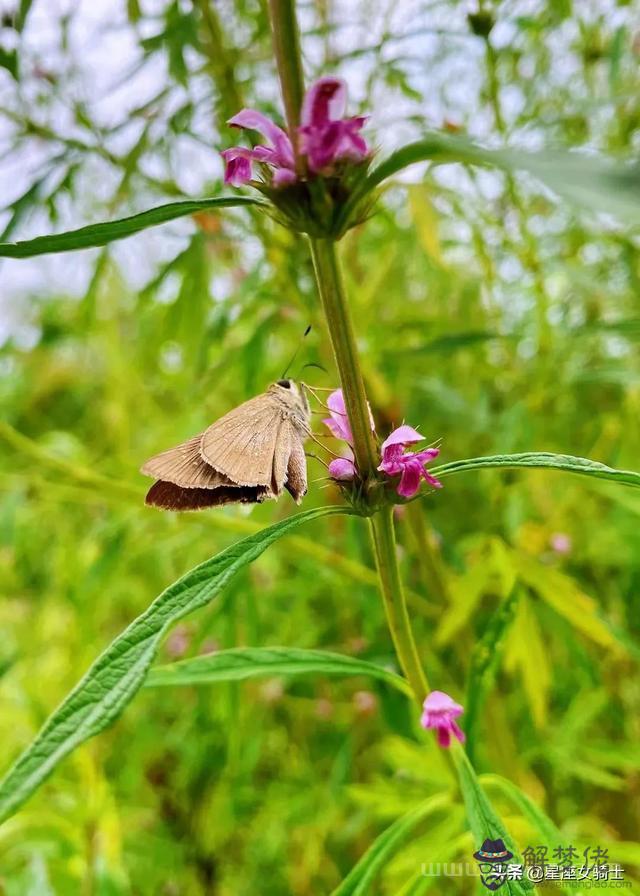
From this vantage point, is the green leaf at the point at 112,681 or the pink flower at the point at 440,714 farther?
the pink flower at the point at 440,714

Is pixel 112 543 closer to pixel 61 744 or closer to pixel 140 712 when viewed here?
pixel 61 744

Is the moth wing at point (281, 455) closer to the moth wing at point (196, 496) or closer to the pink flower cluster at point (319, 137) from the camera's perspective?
the moth wing at point (196, 496)

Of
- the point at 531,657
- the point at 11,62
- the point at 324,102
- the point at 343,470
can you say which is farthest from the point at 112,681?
the point at 11,62

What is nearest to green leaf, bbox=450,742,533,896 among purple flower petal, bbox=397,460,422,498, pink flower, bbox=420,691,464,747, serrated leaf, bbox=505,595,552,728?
pink flower, bbox=420,691,464,747

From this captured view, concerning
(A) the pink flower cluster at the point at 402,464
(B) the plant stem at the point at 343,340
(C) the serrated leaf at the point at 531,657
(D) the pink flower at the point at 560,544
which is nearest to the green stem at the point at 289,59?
(B) the plant stem at the point at 343,340

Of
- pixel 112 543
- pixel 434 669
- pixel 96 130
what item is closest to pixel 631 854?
pixel 434 669

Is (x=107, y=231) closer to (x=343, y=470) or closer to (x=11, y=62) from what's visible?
(x=343, y=470)

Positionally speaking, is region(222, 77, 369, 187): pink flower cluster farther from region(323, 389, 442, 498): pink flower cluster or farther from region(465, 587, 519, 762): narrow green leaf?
region(465, 587, 519, 762): narrow green leaf
